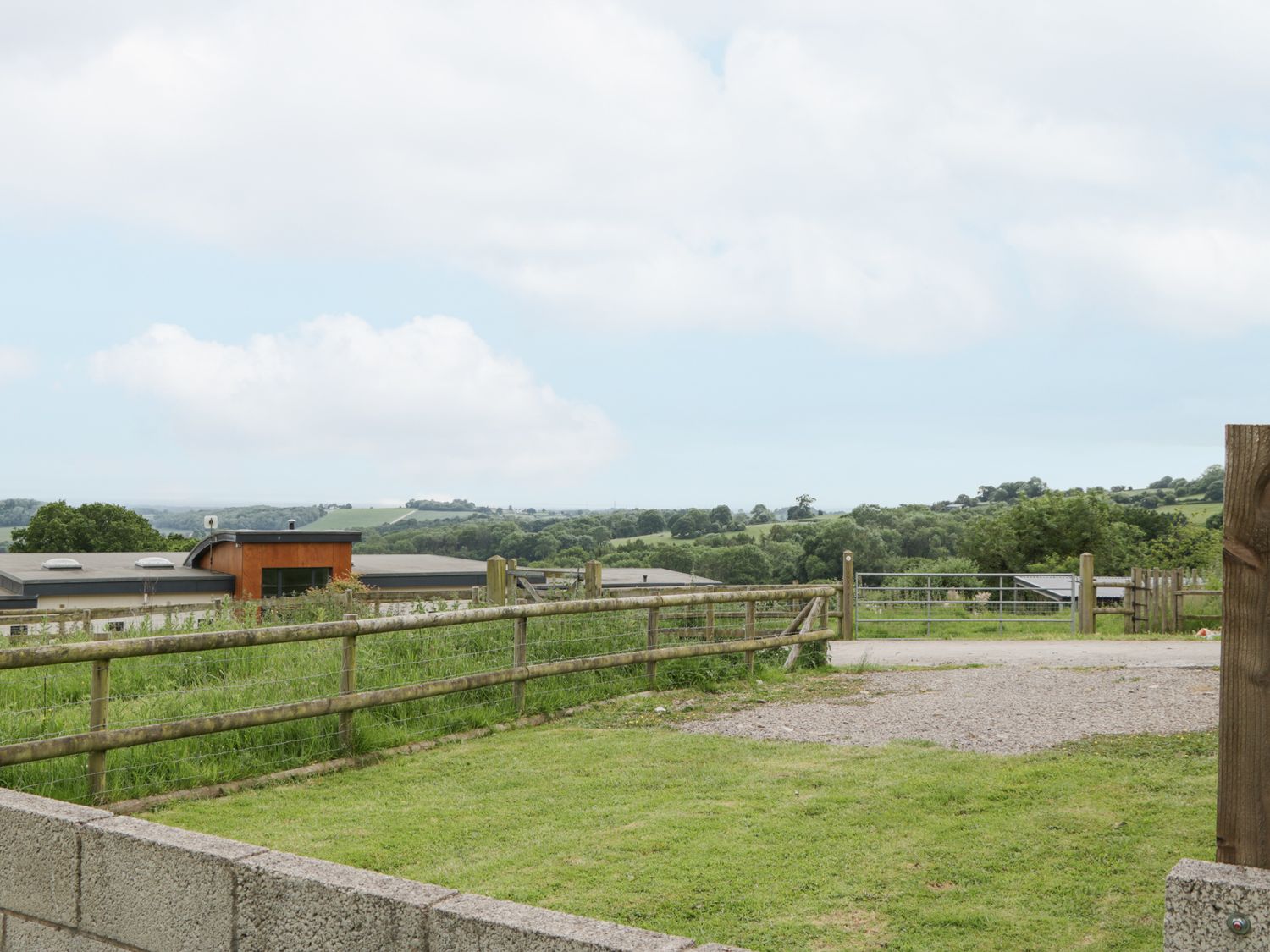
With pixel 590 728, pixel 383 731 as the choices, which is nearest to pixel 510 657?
pixel 590 728

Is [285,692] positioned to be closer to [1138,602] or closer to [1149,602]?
[1149,602]

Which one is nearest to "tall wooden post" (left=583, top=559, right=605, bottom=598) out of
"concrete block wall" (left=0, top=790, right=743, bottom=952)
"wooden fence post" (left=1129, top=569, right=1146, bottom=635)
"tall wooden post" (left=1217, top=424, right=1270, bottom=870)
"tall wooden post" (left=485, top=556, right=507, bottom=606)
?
"tall wooden post" (left=485, top=556, right=507, bottom=606)

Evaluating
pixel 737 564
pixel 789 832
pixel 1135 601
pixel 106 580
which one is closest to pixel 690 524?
pixel 737 564

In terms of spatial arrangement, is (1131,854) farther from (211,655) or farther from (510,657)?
(211,655)

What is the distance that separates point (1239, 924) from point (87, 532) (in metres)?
77.5

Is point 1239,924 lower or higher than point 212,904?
higher

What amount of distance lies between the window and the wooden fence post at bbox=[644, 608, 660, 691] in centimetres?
2999

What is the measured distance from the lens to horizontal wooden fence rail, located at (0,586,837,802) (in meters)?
6.21

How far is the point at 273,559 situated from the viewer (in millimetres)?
38938

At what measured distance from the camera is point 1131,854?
5.18 m

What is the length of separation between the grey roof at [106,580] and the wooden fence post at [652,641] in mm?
29956

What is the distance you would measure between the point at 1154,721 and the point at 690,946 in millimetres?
6879

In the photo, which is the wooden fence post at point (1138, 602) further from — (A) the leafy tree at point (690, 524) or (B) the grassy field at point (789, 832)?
(A) the leafy tree at point (690, 524)

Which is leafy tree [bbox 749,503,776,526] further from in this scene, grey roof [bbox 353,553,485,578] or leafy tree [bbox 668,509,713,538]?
grey roof [bbox 353,553,485,578]
